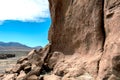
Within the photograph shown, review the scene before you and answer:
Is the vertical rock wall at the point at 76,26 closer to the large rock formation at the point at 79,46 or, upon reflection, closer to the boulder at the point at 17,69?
the large rock formation at the point at 79,46

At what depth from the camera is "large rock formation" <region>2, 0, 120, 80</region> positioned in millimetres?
13836

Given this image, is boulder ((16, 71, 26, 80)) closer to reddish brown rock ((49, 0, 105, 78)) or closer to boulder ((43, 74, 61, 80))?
boulder ((43, 74, 61, 80))

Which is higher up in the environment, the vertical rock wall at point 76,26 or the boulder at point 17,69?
the vertical rock wall at point 76,26

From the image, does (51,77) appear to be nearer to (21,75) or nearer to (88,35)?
(21,75)

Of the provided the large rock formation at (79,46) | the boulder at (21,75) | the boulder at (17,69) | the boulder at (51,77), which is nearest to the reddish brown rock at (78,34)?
the large rock formation at (79,46)

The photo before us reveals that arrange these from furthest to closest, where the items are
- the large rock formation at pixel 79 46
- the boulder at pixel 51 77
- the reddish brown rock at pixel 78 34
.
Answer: the boulder at pixel 51 77 → the reddish brown rock at pixel 78 34 → the large rock formation at pixel 79 46

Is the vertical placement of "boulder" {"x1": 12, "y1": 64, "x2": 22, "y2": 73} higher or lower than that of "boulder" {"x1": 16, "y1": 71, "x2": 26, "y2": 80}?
higher

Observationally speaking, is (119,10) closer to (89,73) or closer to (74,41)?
(89,73)

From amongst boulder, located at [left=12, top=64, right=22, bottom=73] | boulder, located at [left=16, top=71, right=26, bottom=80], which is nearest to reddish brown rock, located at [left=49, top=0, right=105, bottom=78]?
boulder, located at [left=16, top=71, right=26, bottom=80]

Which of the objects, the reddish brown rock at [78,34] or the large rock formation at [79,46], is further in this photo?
the reddish brown rock at [78,34]

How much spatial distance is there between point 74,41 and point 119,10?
477cm

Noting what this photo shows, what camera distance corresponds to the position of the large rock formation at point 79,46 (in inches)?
545


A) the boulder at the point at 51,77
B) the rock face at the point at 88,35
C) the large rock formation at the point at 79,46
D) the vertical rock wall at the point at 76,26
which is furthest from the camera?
the boulder at the point at 51,77

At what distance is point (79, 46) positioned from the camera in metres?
17.4
